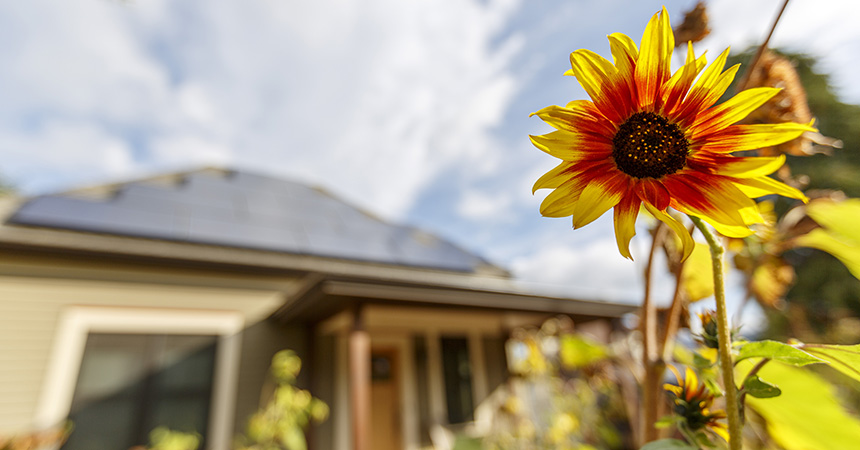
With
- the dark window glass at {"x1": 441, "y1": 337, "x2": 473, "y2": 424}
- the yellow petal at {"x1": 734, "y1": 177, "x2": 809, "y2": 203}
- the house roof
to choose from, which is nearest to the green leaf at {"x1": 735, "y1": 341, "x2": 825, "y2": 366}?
the yellow petal at {"x1": 734, "y1": 177, "x2": 809, "y2": 203}

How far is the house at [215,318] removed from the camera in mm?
3686

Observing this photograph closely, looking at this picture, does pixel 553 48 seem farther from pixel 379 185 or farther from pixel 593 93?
pixel 379 185

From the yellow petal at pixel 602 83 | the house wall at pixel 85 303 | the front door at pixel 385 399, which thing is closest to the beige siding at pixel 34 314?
the house wall at pixel 85 303

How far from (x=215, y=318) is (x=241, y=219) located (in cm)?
163

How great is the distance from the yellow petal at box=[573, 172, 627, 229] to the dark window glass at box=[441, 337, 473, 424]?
614cm

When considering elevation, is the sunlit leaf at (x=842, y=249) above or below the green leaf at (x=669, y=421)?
above

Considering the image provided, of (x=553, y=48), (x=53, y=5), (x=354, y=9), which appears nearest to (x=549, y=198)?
(x=553, y=48)

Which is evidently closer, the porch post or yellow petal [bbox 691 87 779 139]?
yellow petal [bbox 691 87 779 139]

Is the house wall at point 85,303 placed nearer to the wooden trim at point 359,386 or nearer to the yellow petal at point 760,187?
the wooden trim at point 359,386

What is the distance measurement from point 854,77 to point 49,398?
18.3 ft

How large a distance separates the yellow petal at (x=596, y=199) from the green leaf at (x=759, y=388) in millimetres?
187

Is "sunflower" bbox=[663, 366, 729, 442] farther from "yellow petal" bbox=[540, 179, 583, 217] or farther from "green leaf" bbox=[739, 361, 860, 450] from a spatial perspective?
"yellow petal" bbox=[540, 179, 583, 217]

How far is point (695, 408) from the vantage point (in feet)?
1.28

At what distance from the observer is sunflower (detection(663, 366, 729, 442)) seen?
1.25 ft
